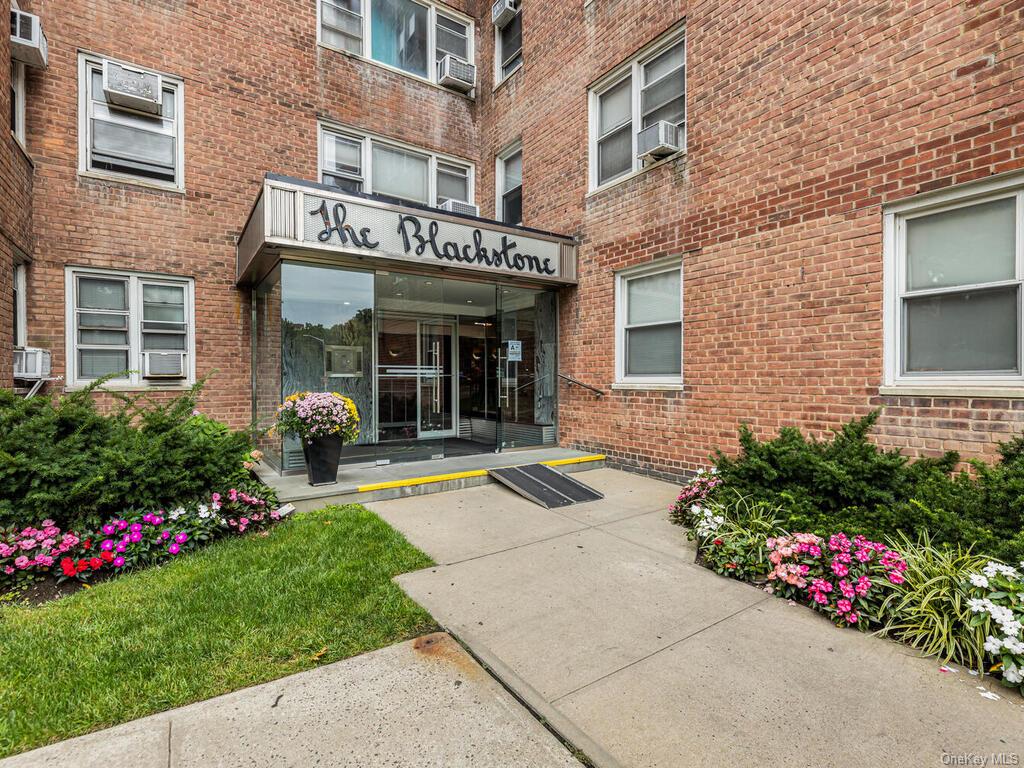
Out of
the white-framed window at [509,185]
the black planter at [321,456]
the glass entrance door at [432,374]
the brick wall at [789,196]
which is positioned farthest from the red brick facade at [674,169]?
the black planter at [321,456]

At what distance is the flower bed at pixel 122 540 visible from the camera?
11.4 feet

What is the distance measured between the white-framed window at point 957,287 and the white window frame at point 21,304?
10151 millimetres

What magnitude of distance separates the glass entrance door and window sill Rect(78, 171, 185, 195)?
4.21 metres

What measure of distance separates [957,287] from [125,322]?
10.0 metres

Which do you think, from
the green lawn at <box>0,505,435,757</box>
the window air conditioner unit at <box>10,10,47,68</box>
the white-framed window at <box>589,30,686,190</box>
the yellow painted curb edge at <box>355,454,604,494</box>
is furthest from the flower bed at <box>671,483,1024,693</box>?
the window air conditioner unit at <box>10,10,47,68</box>

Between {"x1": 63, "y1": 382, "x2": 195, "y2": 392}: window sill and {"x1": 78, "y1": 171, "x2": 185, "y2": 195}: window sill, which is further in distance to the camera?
{"x1": 63, "y1": 382, "x2": 195, "y2": 392}: window sill

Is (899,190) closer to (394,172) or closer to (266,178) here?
(266,178)

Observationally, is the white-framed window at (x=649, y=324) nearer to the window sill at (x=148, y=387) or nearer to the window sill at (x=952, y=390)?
the window sill at (x=952, y=390)

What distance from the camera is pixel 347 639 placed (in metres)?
2.80

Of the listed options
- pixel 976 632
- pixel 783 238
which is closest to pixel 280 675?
pixel 976 632

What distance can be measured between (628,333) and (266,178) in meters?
5.27

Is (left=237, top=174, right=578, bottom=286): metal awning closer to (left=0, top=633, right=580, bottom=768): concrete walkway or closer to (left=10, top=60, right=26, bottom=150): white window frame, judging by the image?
(left=10, top=60, right=26, bottom=150): white window frame

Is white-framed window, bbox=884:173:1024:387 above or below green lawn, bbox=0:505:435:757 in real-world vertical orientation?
above

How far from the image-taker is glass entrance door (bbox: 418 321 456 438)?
25.8ft
